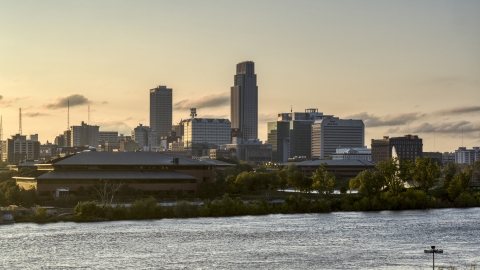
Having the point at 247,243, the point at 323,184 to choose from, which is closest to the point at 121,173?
the point at 323,184

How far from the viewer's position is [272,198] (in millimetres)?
157625

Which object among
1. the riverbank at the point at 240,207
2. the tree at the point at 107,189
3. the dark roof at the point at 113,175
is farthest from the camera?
the dark roof at the point at 113,175

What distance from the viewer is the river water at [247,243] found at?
82000 millimetres

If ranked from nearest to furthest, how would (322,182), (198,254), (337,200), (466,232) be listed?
1. (198,254)
2. (466,232)
3. (337,200)
4. (322,182)

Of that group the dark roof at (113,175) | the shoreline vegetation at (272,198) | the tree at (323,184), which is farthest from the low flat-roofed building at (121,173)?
the tree at (323,184)

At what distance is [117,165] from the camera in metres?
163

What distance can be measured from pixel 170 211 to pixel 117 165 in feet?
122

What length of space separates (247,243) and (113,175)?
219ft

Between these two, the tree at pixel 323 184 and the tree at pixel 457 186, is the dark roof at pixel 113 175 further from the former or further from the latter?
the tree at pixel 457 186

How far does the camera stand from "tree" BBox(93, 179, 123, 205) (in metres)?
145

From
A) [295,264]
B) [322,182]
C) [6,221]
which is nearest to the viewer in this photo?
[295,264]

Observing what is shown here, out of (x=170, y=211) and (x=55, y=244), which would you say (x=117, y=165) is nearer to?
(x=170, y=211)

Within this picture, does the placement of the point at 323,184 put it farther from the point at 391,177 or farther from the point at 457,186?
the point at 457,186

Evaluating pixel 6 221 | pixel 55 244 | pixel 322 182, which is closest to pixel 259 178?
pixel 322 182
